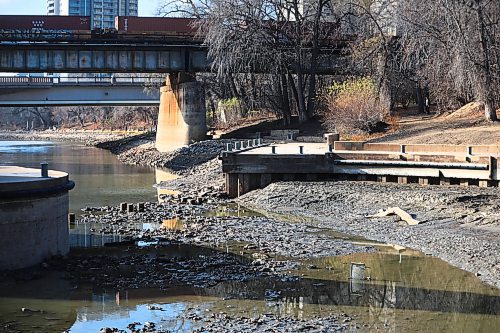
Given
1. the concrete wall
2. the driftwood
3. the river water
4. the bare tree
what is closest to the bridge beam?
the bare tree

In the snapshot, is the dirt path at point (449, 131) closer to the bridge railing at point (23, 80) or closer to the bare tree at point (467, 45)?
the bare tree at point (467, 45)

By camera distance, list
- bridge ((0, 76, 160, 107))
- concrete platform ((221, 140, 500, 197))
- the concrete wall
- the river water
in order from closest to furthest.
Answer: the river water, the concrete wall, concrete platform ((221, 140, 500, 197)), bridge ((0, 76, 160, 107))

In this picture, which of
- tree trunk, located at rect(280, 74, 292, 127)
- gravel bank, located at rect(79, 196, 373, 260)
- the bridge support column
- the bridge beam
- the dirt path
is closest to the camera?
gravel bank, located at rect(79, 196, 373, 260)

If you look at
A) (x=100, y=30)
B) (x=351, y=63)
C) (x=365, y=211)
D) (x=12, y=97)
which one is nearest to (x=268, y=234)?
(x=365, y=211)

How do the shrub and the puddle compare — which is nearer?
the puddle

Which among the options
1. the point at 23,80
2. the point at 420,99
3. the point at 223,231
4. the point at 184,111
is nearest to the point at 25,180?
the point at 223,231

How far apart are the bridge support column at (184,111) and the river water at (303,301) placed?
39.1 m

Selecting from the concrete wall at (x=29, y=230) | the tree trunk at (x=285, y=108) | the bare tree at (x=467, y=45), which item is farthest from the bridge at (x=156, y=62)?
the concrete wall at (x=29, y=230)

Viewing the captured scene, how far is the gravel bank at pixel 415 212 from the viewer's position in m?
19.1

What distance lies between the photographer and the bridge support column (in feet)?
186

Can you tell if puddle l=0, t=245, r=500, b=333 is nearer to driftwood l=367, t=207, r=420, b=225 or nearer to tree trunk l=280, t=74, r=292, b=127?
driftwood l=367, t=207, r=420, b=225

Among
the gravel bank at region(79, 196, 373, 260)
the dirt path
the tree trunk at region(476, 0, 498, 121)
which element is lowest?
the gravel bank at region(79, 196, 373, 260)

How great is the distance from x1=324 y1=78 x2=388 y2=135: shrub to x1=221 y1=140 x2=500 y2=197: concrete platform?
8827 mm

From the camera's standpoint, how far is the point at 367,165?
30688 millimetres
